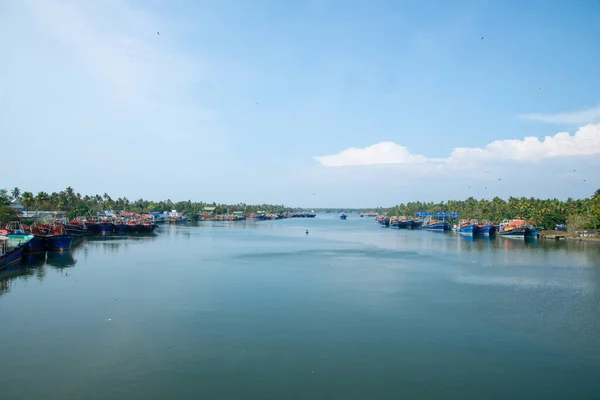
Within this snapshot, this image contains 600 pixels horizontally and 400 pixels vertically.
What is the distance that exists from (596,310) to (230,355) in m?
16.0

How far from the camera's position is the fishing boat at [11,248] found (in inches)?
1162

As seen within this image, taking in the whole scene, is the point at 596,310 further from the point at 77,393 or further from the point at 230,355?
the point at 77,393

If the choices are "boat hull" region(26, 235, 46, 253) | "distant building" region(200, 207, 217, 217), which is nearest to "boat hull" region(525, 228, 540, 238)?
"boat hull" region(26, 235, 46, 253)

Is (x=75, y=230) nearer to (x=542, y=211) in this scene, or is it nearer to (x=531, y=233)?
(x=531, y=233)

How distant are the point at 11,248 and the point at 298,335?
27300mm

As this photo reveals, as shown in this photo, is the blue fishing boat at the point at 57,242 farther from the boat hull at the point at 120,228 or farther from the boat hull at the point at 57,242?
the boat hull at the point at 120,228

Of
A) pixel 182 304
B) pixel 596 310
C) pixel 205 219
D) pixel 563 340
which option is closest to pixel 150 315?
pixel 182 304

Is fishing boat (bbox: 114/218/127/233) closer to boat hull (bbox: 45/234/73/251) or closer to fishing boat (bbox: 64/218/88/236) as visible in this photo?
fishing boat (bbox: 64/218/88/236)

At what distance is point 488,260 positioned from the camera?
120 ft

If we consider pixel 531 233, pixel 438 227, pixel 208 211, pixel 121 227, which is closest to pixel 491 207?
pixel 438 227

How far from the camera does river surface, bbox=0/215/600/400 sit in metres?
11.3

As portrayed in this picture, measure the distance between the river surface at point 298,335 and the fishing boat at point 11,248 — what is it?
1.59m

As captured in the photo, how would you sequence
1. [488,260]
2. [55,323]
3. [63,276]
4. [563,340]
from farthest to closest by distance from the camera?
[488,260], [63,276], [55,323], [563,340]

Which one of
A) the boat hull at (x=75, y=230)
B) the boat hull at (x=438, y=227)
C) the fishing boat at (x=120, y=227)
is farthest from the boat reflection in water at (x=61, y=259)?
the boat hull at (x=438, y=227)
